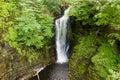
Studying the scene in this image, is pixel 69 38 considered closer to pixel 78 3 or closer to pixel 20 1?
pixel 78 3

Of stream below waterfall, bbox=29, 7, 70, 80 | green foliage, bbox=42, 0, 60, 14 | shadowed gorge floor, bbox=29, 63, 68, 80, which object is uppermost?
green foliage, bbox=42, 0, 60, 14

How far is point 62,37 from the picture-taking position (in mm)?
11484

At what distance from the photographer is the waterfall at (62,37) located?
1125 centimetres

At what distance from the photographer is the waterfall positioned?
1125 centimetres

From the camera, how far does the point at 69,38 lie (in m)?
11.2

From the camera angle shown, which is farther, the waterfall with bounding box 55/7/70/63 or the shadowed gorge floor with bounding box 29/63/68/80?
the waterfall with bounding box 55/7/70/63

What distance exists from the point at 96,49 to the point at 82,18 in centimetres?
163

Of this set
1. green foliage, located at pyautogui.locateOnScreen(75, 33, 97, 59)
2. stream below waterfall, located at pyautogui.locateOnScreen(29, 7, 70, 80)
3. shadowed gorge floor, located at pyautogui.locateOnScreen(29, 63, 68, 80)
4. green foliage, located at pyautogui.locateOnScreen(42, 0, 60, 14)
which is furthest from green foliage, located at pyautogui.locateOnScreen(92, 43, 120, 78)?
green foliage, located at pyautogui.locateOnScreen(42, 0, 60, 14)

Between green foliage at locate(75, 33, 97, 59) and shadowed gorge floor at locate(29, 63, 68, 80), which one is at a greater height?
green foliage at locate(75, 33, 97, 59)

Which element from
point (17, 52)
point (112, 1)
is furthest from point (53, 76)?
point (112, 1)

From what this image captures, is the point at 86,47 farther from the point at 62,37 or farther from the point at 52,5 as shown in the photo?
the point at 52,5

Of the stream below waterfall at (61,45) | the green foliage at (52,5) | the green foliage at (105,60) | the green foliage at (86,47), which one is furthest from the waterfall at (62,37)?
the green foliage at (105,60)

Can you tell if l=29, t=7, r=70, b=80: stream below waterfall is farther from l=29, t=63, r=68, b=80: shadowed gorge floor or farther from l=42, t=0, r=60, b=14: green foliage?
l=42, t=0, r=60, b=14: green foliage

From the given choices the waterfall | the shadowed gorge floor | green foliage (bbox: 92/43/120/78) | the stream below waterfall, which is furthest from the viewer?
the waterfall
